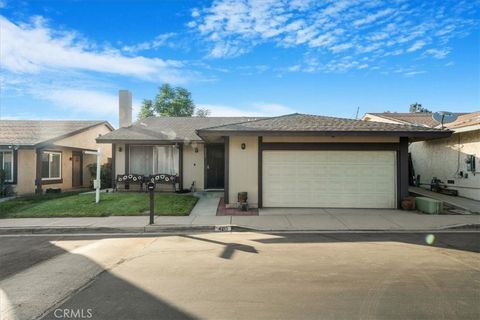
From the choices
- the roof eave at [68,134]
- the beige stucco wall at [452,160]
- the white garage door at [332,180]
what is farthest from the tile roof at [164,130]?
the beige stucco wall at [452,160]

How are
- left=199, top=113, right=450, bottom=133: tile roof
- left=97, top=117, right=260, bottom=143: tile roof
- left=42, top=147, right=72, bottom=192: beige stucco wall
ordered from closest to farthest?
left=199, top=113, right=450, bottom=133: tile roof
left=97, top=117, right=260, bottom=143: tile roof
left=42, top=147, right=72, bottom=192: beige stucco wall

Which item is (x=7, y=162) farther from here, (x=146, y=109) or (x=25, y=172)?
(x=146, y=109)

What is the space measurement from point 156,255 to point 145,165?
418 inches

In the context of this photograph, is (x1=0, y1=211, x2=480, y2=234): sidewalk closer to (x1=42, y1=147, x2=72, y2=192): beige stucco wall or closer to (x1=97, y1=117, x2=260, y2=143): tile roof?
(x1=97, y1=117, x2=260, y2=143): tile roof

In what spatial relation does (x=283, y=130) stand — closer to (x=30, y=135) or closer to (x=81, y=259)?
(x=81, y=259)

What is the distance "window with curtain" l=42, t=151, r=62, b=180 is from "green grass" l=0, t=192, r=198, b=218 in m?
4.12

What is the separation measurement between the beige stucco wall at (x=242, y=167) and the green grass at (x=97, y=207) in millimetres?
1809

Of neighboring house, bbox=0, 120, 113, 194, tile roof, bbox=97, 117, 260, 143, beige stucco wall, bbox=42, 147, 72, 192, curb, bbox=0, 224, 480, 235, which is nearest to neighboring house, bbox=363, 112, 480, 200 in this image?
curb, bbox=0, 224, 480, 235

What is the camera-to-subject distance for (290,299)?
4.21m

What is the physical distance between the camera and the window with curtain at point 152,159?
53.5 feet

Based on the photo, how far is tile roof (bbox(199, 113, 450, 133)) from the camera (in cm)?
1177

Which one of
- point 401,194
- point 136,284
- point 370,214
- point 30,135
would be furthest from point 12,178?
point 401,194

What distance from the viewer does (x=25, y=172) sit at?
16312mm

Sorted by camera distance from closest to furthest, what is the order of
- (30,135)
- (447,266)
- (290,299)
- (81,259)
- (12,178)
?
(290,299), (447,266), (81,259), (12,178), (30,135)
